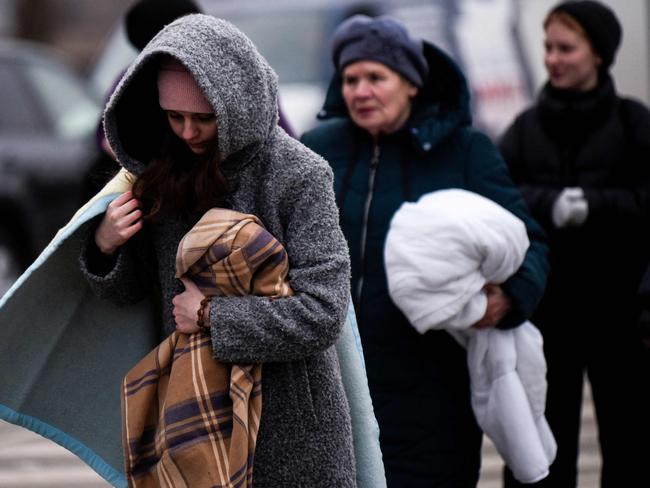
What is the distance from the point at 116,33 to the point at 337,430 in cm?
A: 859

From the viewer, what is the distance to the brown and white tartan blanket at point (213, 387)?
2824mm

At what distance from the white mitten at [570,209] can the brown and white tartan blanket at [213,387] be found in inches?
71.7

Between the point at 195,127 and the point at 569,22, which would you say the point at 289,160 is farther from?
the point at 569,22

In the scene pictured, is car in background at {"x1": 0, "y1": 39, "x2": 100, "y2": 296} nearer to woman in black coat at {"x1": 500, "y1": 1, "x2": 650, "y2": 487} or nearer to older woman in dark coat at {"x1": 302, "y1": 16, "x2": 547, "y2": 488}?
woman in black coat at {"x1": 500, "y1": 1, "x2": 650, "y2": 487}

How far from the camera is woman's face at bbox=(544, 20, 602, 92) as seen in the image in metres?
4.76

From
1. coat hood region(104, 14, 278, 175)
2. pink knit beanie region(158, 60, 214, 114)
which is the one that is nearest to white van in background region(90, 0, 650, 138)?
coat hood region(104, 14, 278, 175)

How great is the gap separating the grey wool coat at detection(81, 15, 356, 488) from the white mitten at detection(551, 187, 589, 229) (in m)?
1.67

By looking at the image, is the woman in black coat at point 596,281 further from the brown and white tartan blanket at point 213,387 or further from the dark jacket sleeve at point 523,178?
the brown and white tartan blanket at point 213,387

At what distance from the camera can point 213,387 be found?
9.36 ft

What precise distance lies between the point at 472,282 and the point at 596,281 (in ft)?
2.94


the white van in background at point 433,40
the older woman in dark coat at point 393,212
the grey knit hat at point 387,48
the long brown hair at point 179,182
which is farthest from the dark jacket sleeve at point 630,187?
the white van in background at point 433,40

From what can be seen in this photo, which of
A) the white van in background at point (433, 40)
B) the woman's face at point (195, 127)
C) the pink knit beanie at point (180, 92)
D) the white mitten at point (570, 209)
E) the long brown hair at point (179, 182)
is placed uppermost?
the pink knit beanie at point (180, 92)

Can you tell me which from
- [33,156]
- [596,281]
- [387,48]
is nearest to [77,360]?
[387,48]

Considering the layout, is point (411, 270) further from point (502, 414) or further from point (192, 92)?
point (192, 92)
